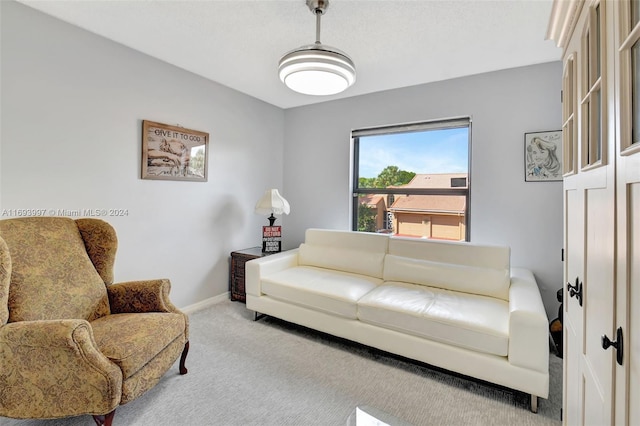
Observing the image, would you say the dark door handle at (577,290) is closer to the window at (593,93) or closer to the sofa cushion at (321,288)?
the window at (593,93)

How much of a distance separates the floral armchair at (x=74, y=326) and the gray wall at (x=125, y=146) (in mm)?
429

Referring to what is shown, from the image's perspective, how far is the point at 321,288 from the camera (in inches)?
100

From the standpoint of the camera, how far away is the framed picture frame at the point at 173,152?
2.70m

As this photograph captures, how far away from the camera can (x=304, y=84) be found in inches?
77.6

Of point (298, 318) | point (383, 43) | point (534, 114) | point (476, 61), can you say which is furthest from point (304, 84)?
point (534, 114)

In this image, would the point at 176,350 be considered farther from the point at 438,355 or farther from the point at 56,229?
the point at 438,355

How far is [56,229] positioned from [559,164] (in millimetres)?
3934

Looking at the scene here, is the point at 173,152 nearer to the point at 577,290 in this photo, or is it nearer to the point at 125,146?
the point at 125,146

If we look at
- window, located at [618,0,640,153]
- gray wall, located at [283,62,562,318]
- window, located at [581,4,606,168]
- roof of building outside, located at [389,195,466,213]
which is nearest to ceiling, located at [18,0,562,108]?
gray wall, located at [283,62,562,318]

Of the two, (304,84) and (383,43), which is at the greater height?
(383,43)

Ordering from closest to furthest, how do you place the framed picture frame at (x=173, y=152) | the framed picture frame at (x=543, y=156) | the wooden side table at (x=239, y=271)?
the framed picture frame at (x=543, y=156)
the framed picture frame at (x=173, y=152)
the wooden side table at (x=239, y=271)

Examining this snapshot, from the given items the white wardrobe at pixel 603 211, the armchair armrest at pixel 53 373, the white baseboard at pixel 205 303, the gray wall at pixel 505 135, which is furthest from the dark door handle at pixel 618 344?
the white baseboard at pixel 205 303

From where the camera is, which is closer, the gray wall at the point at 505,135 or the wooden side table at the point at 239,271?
the gray wall at the point at 505,135

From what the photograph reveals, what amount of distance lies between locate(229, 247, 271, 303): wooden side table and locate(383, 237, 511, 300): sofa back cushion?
149 cm
